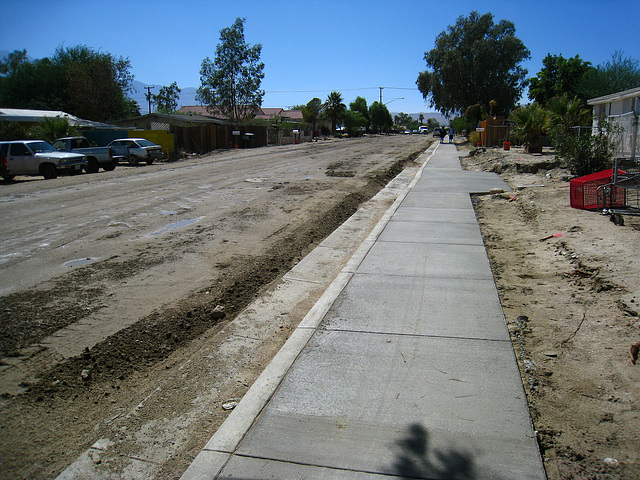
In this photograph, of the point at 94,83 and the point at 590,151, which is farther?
the point at 94,83

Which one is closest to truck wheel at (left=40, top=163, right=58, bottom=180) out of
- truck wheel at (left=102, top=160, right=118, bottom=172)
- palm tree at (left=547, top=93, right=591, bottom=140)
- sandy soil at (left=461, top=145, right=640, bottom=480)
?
truck wheel at (left=102, top=160, right=118, bottom=172)

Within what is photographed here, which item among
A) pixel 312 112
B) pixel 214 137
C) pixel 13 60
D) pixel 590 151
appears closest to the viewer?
pixel 590 151

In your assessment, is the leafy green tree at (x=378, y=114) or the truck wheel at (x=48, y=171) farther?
the leafy green tree at (x=378, y=114)

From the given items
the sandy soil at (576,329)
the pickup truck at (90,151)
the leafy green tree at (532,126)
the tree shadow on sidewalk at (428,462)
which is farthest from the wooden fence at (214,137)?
the tree shadow on sidewalk at (428,462)

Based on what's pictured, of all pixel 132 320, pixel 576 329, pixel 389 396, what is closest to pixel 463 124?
pixel 576 329

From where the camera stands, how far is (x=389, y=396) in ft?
12.2

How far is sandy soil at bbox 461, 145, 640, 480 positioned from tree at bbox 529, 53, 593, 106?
40871mm

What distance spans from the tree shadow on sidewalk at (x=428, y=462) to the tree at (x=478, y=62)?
5651 cm

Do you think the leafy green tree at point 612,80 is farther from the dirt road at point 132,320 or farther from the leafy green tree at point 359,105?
the leafy green tree at point 359,105

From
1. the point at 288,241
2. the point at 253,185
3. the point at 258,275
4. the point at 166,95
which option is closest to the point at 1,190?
the point at 253,185

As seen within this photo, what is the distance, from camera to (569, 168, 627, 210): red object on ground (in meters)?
9.84

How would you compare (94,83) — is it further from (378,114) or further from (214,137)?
(378,114)

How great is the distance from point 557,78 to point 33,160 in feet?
173

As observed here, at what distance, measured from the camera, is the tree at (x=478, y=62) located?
2117 inches
